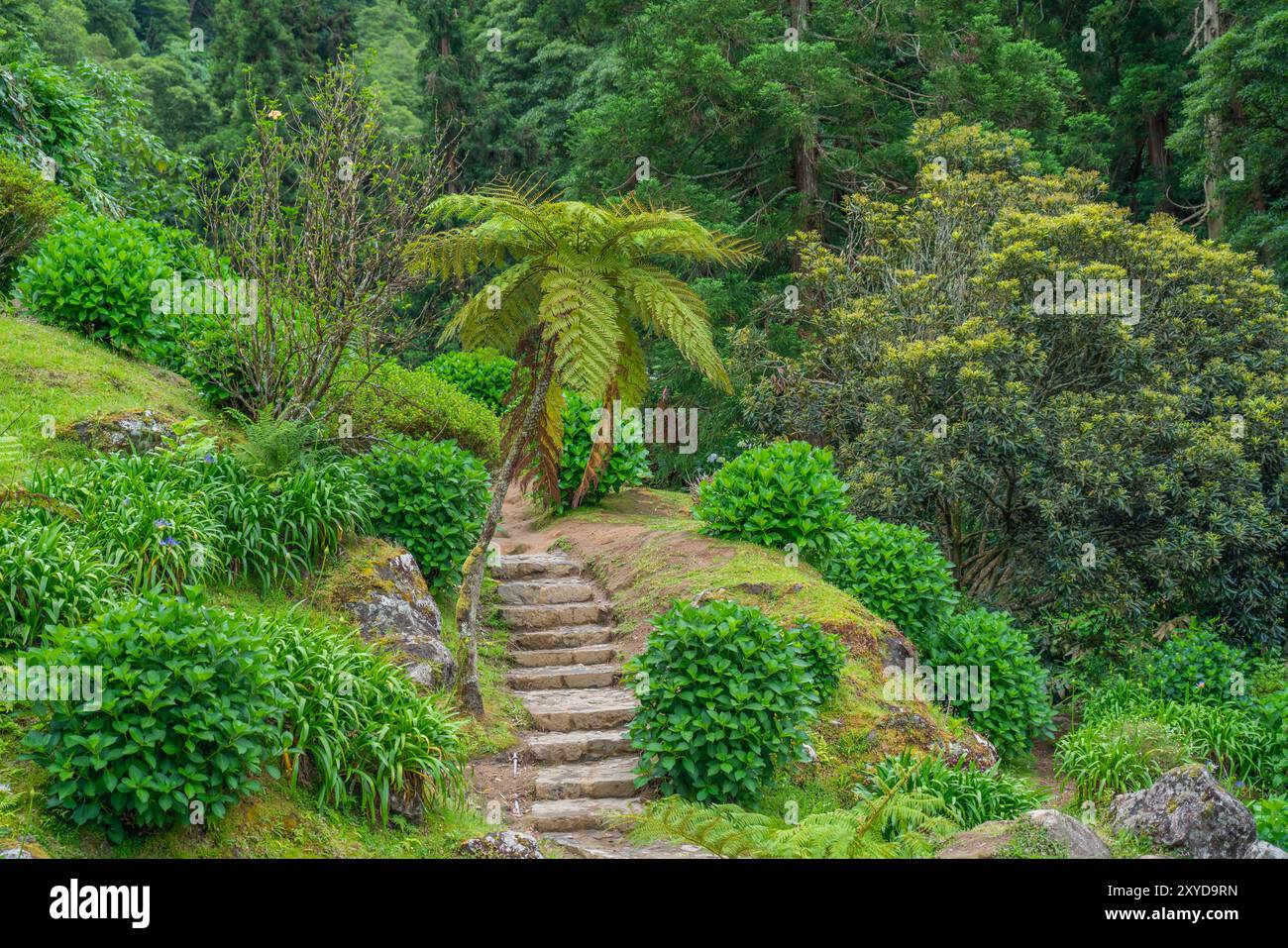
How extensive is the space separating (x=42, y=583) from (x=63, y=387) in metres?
3.80

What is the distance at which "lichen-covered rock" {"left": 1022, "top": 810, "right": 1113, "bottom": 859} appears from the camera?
577 centimetres

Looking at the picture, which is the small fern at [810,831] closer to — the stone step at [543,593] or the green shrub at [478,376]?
the stone step at [543,593]

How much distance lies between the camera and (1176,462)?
11156 mm

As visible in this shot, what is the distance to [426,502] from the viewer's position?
9.23 m

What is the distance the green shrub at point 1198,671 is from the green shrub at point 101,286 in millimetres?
9587

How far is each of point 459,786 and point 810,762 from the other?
7.94 feet

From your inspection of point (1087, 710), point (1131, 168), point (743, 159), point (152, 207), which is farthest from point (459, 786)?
point (1131, 168)

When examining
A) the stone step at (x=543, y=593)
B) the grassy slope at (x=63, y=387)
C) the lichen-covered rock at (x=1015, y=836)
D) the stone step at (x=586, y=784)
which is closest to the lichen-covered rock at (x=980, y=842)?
the lichen-covered rock at (x=1015, y=836)

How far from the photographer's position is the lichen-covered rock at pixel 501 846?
237 inches

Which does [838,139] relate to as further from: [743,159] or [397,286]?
[397,286]

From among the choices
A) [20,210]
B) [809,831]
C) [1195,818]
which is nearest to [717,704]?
[809,831]

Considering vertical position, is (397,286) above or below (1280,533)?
above

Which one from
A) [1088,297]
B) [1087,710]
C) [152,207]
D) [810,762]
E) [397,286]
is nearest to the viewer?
[810,762]

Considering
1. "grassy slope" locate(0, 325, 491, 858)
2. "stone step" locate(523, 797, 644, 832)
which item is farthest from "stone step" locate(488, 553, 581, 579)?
"stone step" locate(523, 797, 644, 832)
